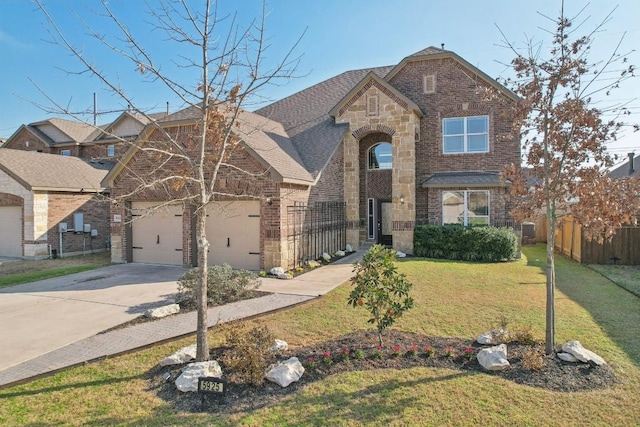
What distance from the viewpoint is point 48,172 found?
59.6 feet

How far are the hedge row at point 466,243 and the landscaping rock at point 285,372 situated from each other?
37.6 feet

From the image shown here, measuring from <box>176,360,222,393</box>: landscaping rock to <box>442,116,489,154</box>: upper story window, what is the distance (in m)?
15.2

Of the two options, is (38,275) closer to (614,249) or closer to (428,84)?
(428,84)

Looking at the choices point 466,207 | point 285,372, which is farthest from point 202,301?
point 466,207

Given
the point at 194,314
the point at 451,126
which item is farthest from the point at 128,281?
the point at 451,126

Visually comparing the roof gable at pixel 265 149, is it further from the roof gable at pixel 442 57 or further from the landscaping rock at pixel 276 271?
the roof gable at pixel 442 57

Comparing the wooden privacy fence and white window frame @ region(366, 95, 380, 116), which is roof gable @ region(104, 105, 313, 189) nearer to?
white window frame @ region(366, 95, 380, 116)

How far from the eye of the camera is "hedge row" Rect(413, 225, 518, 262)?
14.5m

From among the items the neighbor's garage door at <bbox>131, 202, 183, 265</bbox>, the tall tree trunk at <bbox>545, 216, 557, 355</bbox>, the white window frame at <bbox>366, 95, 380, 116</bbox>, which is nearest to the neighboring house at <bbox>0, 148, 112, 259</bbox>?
the neighbor's garage door at <bbox>131, 202, 183, 265</bbox>

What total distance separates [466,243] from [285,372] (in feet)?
38.7

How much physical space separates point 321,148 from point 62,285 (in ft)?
33.4

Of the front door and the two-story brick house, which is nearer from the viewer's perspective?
the two-story brick house

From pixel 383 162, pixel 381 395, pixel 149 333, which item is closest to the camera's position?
pixel 381 395

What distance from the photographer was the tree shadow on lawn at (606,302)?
6.42 m
